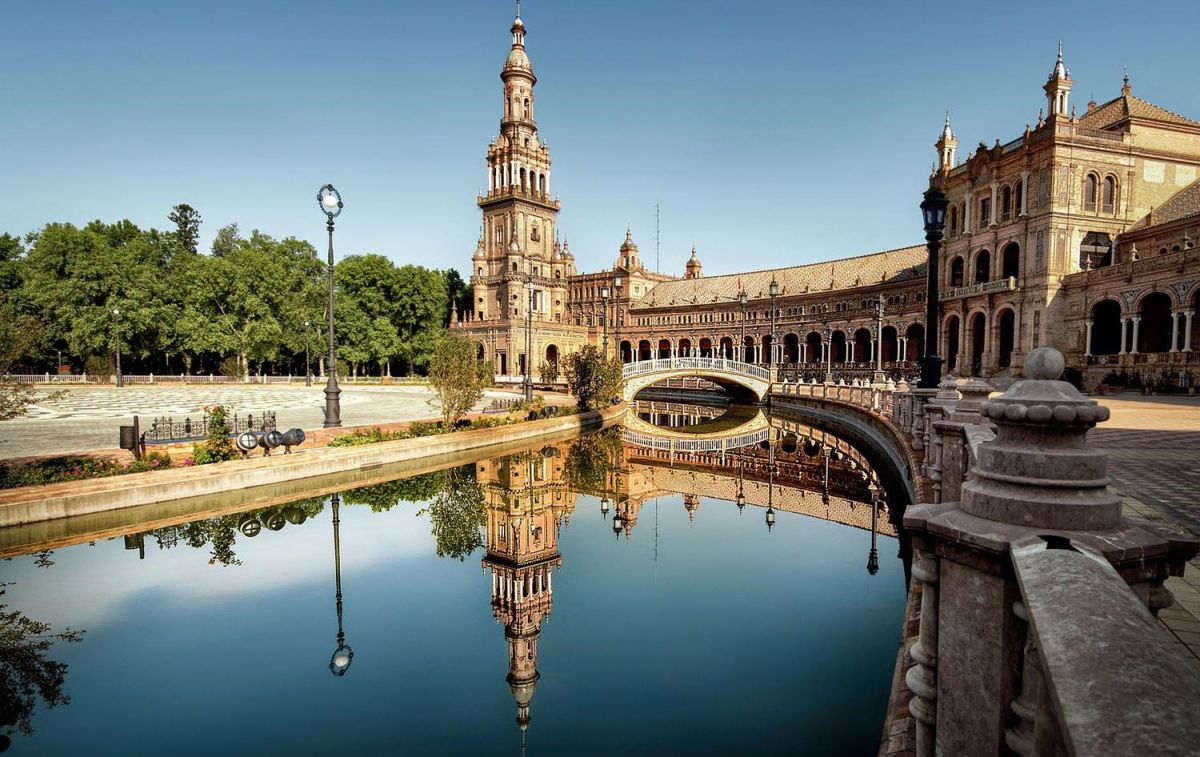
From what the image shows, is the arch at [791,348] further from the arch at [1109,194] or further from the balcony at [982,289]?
the arch at [1109,194]

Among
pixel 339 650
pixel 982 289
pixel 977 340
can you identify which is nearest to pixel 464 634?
pixel 339 650

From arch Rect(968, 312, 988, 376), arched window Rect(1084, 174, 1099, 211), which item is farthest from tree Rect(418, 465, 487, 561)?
arched window Rect(1084, 174, 1099, 211)

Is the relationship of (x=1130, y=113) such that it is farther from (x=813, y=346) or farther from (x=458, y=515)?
(x=458, y=515)

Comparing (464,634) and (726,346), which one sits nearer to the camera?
(464,634)

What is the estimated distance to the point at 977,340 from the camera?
39.3 meters

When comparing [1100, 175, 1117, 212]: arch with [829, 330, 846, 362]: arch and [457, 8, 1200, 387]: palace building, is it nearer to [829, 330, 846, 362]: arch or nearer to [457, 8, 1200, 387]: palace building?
[457, 8, 1200, 387]: palace building

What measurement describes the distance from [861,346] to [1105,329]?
23.7m

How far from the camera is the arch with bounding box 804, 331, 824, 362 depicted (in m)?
60.4

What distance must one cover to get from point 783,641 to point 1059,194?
124 feet

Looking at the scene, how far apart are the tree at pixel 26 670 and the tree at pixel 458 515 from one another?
18.2ft

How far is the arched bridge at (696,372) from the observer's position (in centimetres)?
4209

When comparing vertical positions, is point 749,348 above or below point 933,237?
below

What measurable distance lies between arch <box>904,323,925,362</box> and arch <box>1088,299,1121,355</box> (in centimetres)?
1613

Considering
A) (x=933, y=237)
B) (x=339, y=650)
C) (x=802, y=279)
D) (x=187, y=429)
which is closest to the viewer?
(x=339, y=650)
